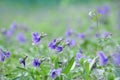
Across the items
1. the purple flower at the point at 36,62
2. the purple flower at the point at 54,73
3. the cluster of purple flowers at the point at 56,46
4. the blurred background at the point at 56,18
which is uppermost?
the blurred background at the point at 56,18

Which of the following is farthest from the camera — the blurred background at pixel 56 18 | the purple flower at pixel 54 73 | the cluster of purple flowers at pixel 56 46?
the blurred background at pixel 56 18

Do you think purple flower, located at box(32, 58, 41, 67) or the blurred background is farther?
the blurred background

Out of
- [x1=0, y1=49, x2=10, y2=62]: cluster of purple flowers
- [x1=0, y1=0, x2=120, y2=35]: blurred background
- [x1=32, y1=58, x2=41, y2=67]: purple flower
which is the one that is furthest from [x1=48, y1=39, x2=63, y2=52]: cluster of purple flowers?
[x1=0, y1=0, x2=120, y2=35]: blurred background

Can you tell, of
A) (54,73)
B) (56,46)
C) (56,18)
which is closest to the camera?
(54,73)

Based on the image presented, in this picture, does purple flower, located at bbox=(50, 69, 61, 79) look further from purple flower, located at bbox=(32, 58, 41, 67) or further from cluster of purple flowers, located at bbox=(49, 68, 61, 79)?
purple flower, located at bbox=(32, 58, 41, 67)

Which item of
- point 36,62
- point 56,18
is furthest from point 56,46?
point 56,18

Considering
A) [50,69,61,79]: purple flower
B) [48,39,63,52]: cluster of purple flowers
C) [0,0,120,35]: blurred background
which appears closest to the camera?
[50,69,61,79]: purple flower

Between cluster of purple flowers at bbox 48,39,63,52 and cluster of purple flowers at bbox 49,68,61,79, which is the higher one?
cluster of purple flowers at bbox 48,39,63,52

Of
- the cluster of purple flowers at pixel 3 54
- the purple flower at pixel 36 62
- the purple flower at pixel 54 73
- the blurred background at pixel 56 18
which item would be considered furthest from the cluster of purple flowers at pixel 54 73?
the blurred background at pixel 56 18

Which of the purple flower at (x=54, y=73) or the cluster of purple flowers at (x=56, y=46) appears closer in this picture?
the purple flower at (x=54, y=73)

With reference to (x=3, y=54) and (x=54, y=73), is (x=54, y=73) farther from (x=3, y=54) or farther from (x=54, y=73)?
(x=3, y=54)

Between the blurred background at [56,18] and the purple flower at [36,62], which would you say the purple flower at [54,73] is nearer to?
the purple flower at [36,62]

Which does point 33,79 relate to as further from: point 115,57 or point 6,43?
point 6,43
